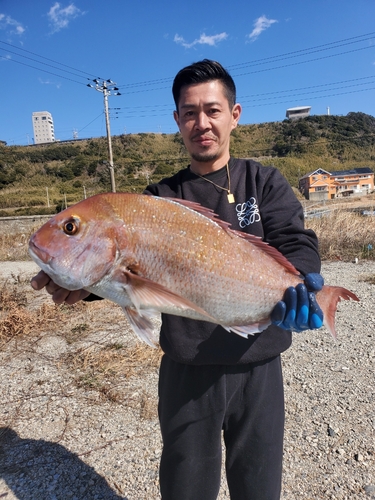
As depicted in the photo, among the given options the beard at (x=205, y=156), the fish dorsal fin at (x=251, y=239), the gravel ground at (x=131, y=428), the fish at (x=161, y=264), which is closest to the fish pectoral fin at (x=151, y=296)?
the fish at (x=161, y=264)

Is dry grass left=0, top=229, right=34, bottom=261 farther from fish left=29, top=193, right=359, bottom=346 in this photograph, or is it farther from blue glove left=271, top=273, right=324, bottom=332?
blue glove left=271, top=273, right=324, bottom=332

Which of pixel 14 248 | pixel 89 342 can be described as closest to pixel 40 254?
pixel 89 342

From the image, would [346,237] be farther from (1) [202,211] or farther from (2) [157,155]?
(2) [157,155]

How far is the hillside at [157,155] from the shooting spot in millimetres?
58125

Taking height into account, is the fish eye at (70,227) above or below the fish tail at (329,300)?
above

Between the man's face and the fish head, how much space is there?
0.73m

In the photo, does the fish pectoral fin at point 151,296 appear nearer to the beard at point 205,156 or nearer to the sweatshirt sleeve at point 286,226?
the sweatshirt sleeve at point 286,226

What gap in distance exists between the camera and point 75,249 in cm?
167

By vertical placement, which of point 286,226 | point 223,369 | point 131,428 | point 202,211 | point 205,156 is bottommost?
point 131,428

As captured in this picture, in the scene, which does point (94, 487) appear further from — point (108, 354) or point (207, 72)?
point (207, 72)

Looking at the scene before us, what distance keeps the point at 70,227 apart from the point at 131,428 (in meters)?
2.64

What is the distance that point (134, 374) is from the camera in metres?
4.48

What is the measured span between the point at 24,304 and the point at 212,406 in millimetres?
6425

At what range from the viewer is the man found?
6.25 feet
